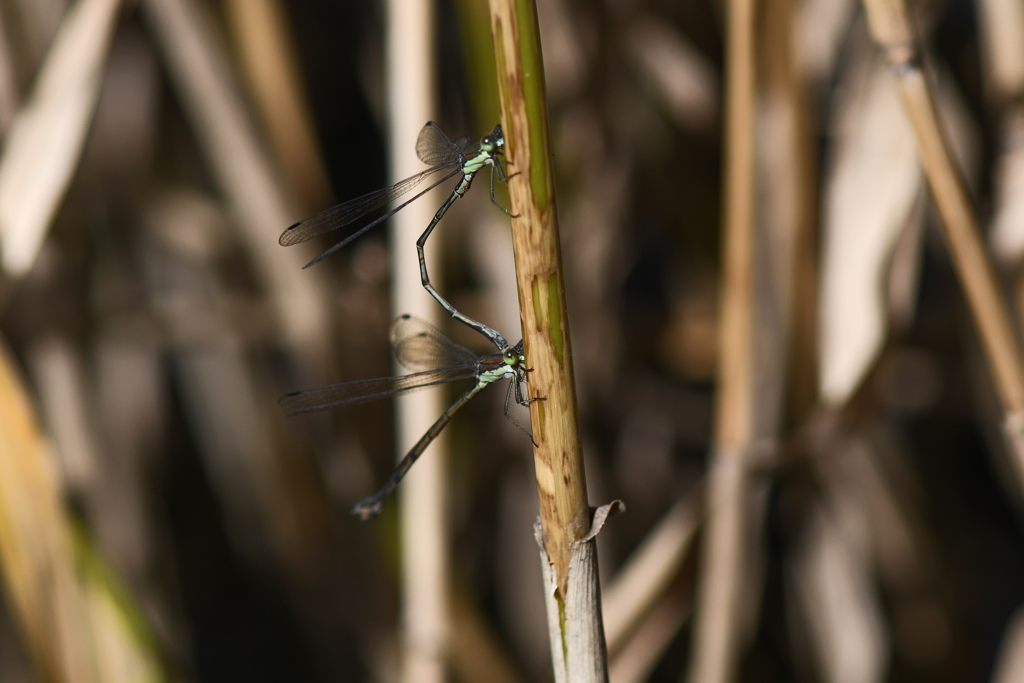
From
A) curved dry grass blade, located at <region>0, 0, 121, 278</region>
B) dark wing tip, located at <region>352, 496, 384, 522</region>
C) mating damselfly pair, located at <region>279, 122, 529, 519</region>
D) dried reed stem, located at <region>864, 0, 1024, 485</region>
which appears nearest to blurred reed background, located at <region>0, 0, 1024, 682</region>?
curved dry grass blade, located at <region>0, 0, 121, 278</region>

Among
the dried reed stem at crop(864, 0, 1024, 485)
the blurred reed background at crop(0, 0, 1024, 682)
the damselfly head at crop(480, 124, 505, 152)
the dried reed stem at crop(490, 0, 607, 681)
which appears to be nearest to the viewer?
the dried reed stem at crop(490, 0, 607, 681)

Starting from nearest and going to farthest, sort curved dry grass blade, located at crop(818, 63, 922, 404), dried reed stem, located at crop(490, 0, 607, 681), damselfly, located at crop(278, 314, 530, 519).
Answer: dried reed stem, located at crop(490, 0, 607, 681), damselfly, located at crop(278, 314, 530, 519), curved dry grass blade, located at crop(818, 63, 922, 404)

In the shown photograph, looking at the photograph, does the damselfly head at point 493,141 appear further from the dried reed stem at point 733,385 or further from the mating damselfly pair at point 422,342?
the dried reed stem at point 733,385

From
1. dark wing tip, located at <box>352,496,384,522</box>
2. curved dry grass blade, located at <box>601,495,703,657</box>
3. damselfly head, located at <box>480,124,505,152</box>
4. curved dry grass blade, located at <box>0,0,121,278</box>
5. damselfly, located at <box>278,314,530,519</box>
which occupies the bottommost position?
curved dry grass blade, located at <box>601,495,703,657</box>

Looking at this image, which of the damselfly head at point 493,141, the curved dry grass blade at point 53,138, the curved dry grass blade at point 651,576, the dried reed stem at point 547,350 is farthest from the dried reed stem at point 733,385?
the curved dry grass blade at point 53,138

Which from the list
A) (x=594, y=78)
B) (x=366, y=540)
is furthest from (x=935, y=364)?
(x=366, y=540)

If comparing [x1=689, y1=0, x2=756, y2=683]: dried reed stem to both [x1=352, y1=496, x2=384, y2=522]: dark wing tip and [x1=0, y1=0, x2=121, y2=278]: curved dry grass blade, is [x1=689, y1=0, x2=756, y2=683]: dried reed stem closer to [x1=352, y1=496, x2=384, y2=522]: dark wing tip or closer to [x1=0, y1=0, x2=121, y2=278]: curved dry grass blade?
[x1=352, y1=496, x2=384, y2=522]: dark wing tip

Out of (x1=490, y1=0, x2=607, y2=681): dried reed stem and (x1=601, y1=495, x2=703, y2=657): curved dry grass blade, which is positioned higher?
(x1=490, y1=0, x2=607, y2=681): dried reed stem
